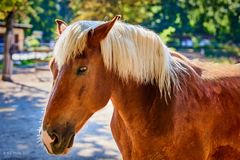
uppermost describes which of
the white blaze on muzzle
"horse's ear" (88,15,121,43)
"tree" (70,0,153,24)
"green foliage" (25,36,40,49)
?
"horse's ear" (88,15,121,43)

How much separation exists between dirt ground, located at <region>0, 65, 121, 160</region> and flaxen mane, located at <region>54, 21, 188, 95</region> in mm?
1642

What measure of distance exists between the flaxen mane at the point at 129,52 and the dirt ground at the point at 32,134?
1.64 metres

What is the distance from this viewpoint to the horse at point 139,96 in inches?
81.2

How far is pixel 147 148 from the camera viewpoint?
2.32 m

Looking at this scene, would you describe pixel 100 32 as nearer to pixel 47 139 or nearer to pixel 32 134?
pixel 47 139

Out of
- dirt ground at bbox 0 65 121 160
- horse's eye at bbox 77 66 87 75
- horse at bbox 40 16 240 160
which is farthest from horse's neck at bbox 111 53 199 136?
dirt ground at bbox 0 65 121 160

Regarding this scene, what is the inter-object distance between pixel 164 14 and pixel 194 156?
2049 inches

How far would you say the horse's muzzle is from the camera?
6.62ft

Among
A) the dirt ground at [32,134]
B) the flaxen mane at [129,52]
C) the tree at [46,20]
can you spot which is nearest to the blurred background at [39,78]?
the dirt ground at [32,134]

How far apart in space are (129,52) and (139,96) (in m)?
0.30

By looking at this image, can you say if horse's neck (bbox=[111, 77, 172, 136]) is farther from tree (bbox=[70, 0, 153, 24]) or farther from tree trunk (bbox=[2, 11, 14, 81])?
tree (bbox=[70, 0, 153, 24])

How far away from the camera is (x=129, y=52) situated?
7.38 feet

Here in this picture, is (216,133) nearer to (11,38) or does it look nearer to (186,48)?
(11,38)

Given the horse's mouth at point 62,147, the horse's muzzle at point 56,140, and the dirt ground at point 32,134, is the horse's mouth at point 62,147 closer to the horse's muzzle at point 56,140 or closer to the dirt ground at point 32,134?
the horse's muzzle at point 56,140
